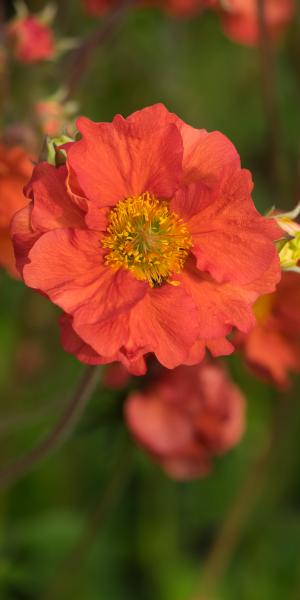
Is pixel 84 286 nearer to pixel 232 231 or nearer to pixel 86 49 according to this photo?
pixel 232 231

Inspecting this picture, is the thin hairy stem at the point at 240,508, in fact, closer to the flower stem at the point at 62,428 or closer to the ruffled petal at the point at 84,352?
the flower stem at the point at 62,428

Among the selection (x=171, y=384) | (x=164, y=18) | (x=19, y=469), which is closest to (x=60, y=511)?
(x=171, y=384)

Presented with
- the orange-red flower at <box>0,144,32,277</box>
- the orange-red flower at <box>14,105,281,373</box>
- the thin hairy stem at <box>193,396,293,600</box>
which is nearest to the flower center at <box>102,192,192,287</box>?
the orange-red flower at <box>14,105,281,373</box>

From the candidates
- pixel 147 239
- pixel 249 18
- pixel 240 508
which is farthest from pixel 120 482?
pixel 249 18

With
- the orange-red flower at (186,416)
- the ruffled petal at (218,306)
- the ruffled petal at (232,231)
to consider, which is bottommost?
the orange-red flower at (186,416)

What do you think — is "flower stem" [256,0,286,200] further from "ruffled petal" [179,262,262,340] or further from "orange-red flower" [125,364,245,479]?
"ruffled petal" [179,262,262,340]

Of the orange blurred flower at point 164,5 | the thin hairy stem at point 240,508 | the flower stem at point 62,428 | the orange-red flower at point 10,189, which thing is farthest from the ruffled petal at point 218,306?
the orange blurred flower at point 164,5

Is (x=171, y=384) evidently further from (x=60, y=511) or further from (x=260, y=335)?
(x=60, y=511)
